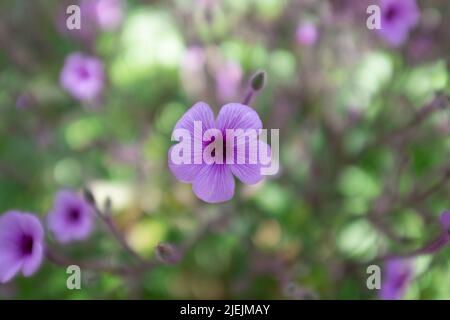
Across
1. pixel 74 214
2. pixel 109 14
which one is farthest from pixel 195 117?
pixel 109 14

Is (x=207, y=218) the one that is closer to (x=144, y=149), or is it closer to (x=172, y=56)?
(x=144, y=149)

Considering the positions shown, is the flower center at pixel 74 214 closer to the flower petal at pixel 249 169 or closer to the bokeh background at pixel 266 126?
the bokeh background at pixel 266 126

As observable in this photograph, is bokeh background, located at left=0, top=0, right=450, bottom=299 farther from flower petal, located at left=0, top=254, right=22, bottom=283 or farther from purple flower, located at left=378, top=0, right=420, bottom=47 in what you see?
flower petal, located at left=0, top=254, right=22, bottom=283

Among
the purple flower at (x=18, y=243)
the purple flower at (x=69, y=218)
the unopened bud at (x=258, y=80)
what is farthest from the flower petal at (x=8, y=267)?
the unopened bud at (x=258, y=80)

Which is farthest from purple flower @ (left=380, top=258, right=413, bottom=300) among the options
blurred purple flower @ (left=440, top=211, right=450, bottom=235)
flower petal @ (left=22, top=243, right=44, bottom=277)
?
flower petal @ (left=22, top=243, right=44, bottom=277)

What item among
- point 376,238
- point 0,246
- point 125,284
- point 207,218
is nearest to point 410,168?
point 376,238

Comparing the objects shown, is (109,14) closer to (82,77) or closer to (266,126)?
(82,77)
